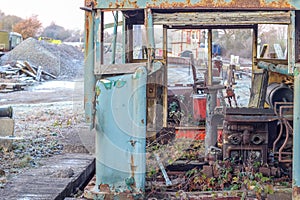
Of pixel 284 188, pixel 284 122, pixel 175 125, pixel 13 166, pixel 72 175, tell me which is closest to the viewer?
pixel 284 188

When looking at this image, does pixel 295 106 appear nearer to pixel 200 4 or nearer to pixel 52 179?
pixel 200 4

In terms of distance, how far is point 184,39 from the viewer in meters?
15.1

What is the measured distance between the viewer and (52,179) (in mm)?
4875

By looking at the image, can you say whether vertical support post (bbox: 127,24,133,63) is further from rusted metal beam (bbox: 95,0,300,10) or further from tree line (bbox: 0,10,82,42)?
tree line (bbox: 0,10,82,42)

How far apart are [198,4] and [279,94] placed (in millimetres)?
2600

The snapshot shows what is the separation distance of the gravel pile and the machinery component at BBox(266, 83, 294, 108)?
90.4 ft

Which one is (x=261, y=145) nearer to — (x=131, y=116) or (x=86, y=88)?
(x=131, y=116)

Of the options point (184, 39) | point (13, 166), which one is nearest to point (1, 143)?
point (13, 166)

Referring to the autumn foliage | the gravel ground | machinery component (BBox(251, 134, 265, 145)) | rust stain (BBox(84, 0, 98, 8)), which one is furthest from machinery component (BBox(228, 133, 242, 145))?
the autumn foliage

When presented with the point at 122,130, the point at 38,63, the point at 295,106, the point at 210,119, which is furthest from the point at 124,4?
the point at 38,63

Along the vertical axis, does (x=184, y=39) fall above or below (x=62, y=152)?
above

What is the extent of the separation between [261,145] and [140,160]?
64.8 inches

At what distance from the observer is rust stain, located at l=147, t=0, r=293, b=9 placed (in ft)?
13.2

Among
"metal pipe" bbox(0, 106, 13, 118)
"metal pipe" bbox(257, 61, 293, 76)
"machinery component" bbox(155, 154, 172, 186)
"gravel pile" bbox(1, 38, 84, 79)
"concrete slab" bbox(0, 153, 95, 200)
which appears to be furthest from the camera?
"gravel pile" bbox(1, 38, 84, 79)
